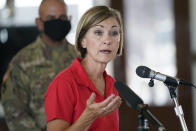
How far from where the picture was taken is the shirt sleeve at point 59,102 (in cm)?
171

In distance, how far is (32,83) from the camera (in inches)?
96.5

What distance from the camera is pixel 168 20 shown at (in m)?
4.64

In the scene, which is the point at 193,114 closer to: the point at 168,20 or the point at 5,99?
the point at 168,20

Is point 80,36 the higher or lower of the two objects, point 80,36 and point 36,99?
the higher

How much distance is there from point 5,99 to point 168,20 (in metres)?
2.67

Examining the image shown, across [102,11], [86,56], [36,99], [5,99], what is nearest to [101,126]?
[86,56]

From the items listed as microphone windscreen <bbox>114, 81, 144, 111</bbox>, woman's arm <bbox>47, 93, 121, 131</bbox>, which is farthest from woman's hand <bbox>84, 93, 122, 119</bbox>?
microphone windscreen <bbox>114, 81, 144, 111</bbox>

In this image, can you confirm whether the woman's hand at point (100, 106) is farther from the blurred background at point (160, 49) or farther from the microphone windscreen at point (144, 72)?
the blurred background at point (160, 49)

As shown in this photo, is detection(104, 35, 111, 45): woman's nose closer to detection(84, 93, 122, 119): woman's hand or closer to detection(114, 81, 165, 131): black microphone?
detection(84, 93, 122, 119): woman's hand

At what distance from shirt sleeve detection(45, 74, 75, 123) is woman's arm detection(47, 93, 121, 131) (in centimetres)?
3

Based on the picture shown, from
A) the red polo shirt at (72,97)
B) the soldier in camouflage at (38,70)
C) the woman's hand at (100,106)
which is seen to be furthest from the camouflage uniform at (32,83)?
the woman's hand at (100,106)

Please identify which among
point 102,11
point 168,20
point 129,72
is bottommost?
point 129,72

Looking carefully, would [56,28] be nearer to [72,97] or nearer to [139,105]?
[72,97]

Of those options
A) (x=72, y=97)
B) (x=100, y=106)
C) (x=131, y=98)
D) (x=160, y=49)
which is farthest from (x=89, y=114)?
(x=160, y=49)
